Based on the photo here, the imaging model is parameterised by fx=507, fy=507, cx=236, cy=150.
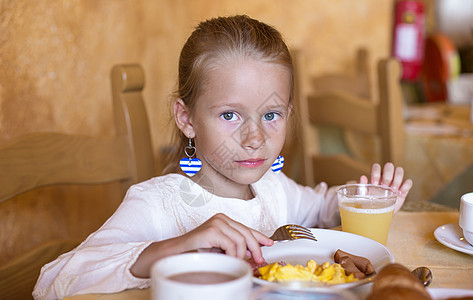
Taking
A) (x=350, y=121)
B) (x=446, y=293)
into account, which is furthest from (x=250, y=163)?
(x=350, y=121)

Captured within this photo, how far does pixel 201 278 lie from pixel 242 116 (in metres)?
0.51

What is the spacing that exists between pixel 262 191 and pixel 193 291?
78 cm

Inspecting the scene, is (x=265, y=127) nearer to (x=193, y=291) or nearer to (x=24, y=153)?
(x=24, y=153)

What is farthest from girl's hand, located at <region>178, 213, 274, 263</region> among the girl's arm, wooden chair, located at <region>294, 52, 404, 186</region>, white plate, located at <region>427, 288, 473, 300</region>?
wooden chair, located at <region>294, 52, 404, 186</region>

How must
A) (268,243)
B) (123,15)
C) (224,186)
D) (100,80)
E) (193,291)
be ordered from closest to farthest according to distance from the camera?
1. (193,291)
2. (268,243)
3. (224,186)
4. (100,80)
5. (123,15)

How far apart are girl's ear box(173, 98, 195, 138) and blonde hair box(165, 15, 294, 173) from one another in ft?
0.04

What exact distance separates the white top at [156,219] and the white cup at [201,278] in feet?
0.74

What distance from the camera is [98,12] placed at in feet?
6.38

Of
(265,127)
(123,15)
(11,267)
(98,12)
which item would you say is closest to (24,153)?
(11,267)

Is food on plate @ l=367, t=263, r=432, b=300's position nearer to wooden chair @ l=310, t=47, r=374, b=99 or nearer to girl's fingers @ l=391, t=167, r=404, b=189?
girl's fingers @ l=391, t=167, r=404, b=189

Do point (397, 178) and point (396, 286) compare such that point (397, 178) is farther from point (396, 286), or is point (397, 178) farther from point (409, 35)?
point (409, 35)

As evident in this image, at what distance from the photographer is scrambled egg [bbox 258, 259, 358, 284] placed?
2.07ft

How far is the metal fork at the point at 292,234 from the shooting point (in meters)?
0.85

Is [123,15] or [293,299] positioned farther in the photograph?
[123,15]
